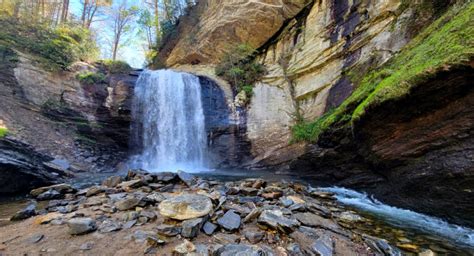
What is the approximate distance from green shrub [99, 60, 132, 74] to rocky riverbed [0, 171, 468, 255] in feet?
36.1

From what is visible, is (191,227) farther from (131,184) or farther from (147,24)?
(147,24)

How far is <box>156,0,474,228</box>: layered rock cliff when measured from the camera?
3820mm

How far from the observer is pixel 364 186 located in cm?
602

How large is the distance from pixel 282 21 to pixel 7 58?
1419 centimetres

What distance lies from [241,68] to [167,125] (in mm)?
6272

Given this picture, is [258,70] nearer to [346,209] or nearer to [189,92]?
[189,92]

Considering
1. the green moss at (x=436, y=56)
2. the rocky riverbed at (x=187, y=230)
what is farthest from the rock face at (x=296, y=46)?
the rocky riverbed at (x=187, y=230)

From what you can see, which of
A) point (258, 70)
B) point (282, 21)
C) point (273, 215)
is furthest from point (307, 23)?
point (273, 215)

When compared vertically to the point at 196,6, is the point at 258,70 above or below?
below

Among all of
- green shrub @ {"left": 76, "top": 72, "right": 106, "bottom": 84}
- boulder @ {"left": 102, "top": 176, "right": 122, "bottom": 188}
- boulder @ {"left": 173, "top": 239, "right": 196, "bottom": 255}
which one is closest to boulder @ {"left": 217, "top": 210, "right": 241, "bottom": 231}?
boulder @ {"left": 173, "top": 239, "right": 196, "bottom": 255}

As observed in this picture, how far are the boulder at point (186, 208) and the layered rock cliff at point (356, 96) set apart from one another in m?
4.02

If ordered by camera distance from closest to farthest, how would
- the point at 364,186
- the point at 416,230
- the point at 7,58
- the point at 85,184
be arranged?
1. the point at 416,230
2. the point at 364,186
3. the point at 85,184
4. the point at 7,58

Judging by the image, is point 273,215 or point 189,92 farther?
point 189,92

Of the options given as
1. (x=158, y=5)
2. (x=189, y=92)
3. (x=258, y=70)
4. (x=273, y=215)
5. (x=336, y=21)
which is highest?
(x=158, y=5)
